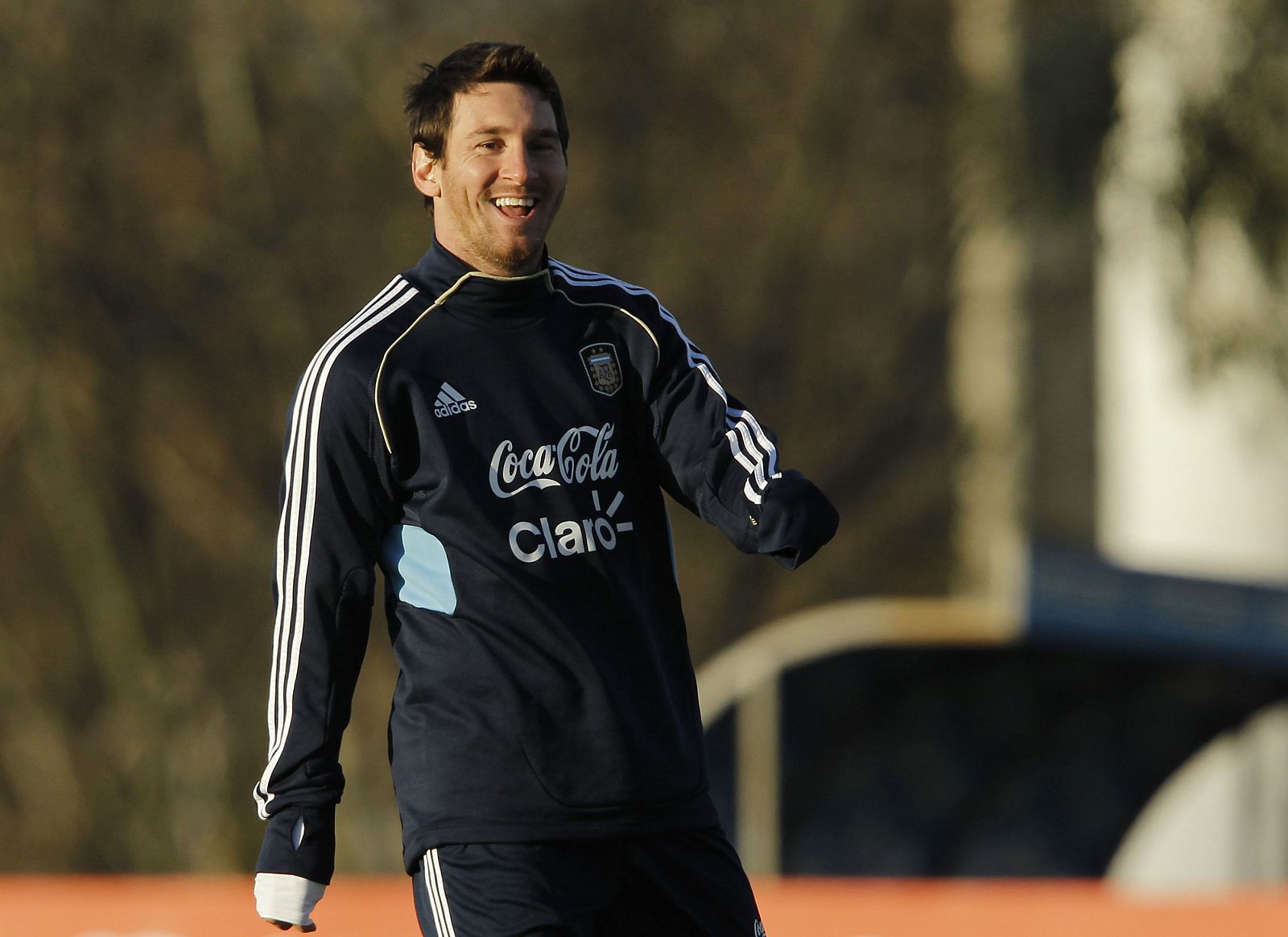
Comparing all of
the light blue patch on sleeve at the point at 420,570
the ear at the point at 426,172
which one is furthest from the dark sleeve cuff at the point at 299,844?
the ear at the point at 426,172

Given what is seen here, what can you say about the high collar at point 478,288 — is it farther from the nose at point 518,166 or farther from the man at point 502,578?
the nose at point 518,166

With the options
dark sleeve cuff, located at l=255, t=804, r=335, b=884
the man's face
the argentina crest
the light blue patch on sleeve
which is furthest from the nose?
dark sleeve cuff, located at l=255, t=804, r=335, b=884

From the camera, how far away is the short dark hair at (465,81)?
9.58 ft

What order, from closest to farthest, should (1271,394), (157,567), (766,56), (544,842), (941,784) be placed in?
(544,842), (941,784), (1271,394), (157,567), (766,56)

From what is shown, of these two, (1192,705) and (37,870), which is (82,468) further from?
(1192,705)

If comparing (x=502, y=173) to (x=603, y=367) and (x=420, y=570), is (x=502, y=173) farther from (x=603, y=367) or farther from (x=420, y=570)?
(x=420, y=570)

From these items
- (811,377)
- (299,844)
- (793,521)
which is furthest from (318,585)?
(811,377)

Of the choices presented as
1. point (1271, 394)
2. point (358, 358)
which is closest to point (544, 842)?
point (358, 358)

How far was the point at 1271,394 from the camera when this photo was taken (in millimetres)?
10555

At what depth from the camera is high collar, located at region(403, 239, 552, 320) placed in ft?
9.64

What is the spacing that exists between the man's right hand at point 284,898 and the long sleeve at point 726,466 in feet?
2.82

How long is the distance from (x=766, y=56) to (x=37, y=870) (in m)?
8.79

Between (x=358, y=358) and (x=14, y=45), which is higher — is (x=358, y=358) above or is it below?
below

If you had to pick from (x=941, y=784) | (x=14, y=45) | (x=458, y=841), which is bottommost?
(x=941, y=784)
